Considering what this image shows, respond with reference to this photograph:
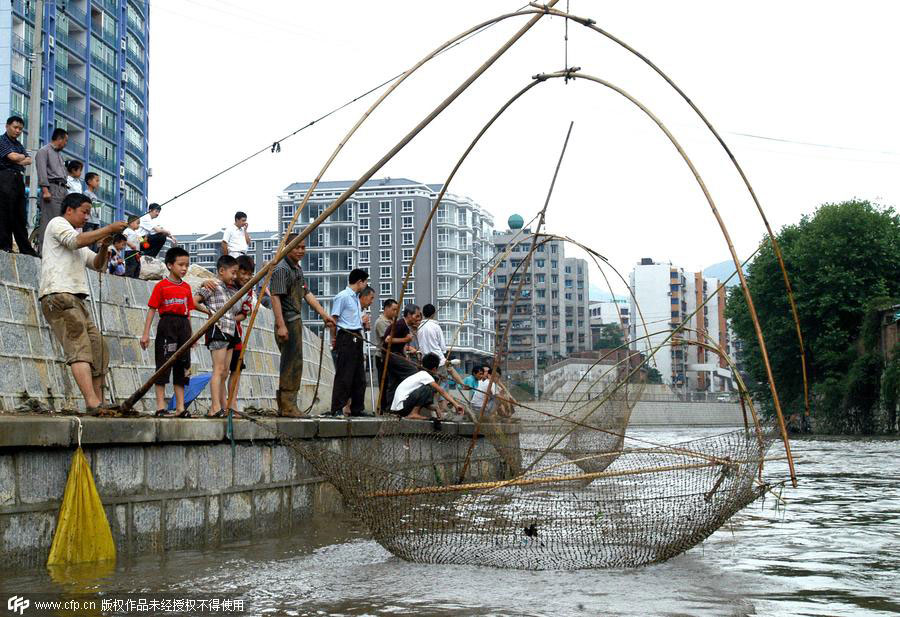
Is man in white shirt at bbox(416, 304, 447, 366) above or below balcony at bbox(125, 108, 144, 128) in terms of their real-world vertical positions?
below

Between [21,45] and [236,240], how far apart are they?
34.6 metres

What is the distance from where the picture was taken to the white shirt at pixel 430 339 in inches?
500

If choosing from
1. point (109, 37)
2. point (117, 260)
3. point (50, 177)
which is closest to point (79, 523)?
point (50, 177)

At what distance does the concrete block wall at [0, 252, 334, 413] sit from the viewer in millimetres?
8078

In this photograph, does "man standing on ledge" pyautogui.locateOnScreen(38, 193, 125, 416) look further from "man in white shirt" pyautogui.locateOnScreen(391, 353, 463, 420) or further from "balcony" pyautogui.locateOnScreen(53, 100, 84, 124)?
"balcony" pyautogui.locateOnScreen(53, 100, 84, 124)

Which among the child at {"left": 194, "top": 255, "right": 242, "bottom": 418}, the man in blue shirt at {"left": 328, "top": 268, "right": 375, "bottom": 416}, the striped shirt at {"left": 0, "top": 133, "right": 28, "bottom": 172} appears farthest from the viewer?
the man in blue shirt at {"left": 328, "top": 268, "right": 375, "bottom": 416}

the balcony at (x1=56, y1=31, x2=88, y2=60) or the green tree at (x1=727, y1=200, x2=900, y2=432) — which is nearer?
the green tree at (x1=727, y1=200, x2=900, y2=432)

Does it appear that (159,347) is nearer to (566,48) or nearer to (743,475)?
(566,48)

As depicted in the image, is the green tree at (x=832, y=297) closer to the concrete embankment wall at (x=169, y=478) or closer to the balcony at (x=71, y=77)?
the balcony at (x=71, y=77)

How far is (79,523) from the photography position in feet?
19.1

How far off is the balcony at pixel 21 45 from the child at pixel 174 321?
38.7 m

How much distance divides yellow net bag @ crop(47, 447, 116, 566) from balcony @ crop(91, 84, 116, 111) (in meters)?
47.3

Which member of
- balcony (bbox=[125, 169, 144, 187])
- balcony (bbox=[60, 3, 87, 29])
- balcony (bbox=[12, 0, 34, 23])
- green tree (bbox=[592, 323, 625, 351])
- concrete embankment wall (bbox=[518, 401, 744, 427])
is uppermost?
balcony (bbox=[60, 3, 87, 29])

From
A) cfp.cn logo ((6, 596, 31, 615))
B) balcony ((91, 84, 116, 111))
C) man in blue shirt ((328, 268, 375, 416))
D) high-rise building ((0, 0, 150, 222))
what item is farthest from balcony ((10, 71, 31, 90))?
cfp.cn logo ((6, 596, 31, 615))
